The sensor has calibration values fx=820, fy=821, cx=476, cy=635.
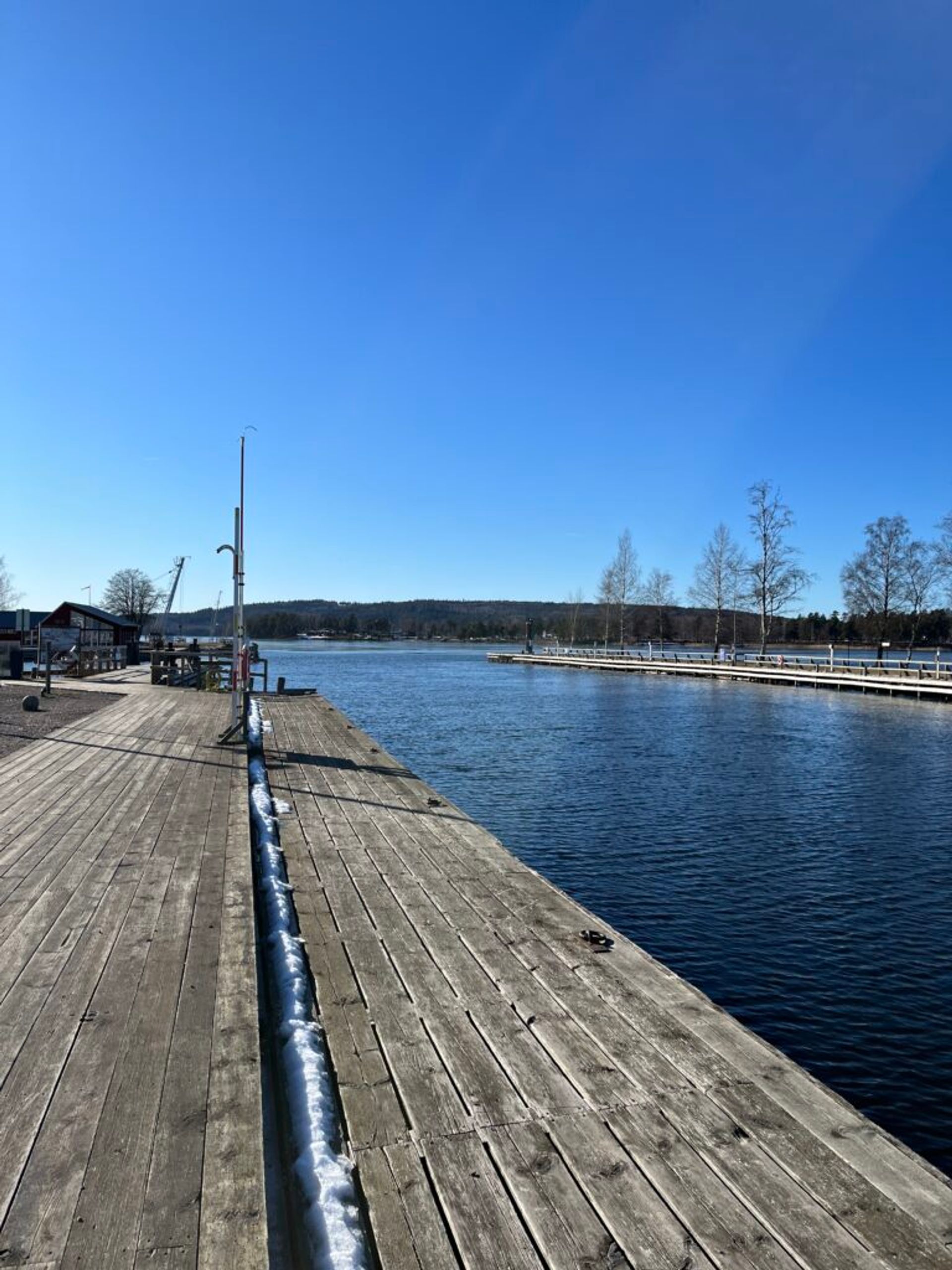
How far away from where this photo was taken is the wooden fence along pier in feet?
8.67

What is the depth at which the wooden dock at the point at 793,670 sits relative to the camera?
3766 cm

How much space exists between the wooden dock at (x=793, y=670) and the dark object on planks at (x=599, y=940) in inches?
1385

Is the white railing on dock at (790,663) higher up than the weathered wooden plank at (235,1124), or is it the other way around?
the white railing on dock at (790,663)

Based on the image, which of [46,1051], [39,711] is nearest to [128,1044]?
[46,1051]

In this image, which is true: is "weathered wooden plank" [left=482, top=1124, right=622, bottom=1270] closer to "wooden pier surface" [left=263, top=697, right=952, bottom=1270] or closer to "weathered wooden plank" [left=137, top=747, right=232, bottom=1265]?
"wooden pier surface" [left=263, top=697, right=952, bottom=1270]

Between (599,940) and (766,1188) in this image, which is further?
(599,940)

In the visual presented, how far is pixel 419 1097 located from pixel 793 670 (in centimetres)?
4611

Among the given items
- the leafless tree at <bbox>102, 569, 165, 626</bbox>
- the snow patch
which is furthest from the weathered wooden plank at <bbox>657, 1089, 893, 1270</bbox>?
the leafless tree at <bbox>102, 569, 165, 626</bbox>

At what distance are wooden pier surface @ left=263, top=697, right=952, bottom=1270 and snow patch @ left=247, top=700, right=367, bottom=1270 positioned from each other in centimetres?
8

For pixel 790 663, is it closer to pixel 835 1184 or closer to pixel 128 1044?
pixel 835 1184

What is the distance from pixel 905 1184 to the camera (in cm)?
304

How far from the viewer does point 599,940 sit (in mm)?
5496

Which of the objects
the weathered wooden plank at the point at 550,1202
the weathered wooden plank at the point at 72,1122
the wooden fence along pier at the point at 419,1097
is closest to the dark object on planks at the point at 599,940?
the wooden fence along pier at the point at 419,1097

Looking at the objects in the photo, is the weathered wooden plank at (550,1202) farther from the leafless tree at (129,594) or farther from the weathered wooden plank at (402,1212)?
the leafless tree at (129,594)
